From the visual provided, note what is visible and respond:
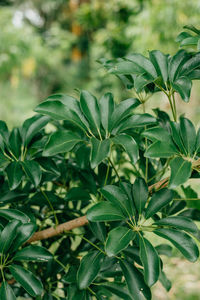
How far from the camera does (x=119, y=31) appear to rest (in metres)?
5.23

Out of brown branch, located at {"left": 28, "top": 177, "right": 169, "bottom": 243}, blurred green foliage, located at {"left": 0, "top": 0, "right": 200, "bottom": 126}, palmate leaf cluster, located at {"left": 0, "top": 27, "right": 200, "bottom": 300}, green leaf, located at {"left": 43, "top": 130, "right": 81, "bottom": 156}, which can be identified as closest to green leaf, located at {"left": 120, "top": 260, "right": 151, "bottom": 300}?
palmate leaf cluster, located at {"left": 0, "top": 27, "right": 200, "bottom": 300}

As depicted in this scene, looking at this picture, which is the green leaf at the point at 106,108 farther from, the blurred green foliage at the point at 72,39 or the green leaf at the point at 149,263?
the green leaf at the point at 149,263

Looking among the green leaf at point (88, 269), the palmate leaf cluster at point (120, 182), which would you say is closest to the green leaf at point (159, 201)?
the palmate leaf cluster at point (120, 182)

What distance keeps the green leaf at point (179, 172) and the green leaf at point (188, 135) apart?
0.06m

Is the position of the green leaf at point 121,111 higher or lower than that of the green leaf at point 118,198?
higher

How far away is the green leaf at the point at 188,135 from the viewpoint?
0.48m

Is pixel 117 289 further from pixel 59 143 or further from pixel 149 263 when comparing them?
pixel 59 143

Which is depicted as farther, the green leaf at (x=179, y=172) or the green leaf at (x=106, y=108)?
the green leaf at (x=106, y=108)

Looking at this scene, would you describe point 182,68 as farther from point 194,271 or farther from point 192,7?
point 192,7

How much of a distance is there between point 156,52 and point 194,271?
1.41m

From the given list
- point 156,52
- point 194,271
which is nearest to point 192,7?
point 194,271

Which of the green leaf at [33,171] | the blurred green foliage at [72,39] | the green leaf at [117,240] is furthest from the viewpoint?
the blurred green foliage at [72,39]

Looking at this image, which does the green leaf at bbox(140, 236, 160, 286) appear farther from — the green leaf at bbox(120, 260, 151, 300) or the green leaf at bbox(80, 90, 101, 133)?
the green leaf at bbox(80, 90, 101, 133)

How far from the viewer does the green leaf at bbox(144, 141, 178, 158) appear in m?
0.43
